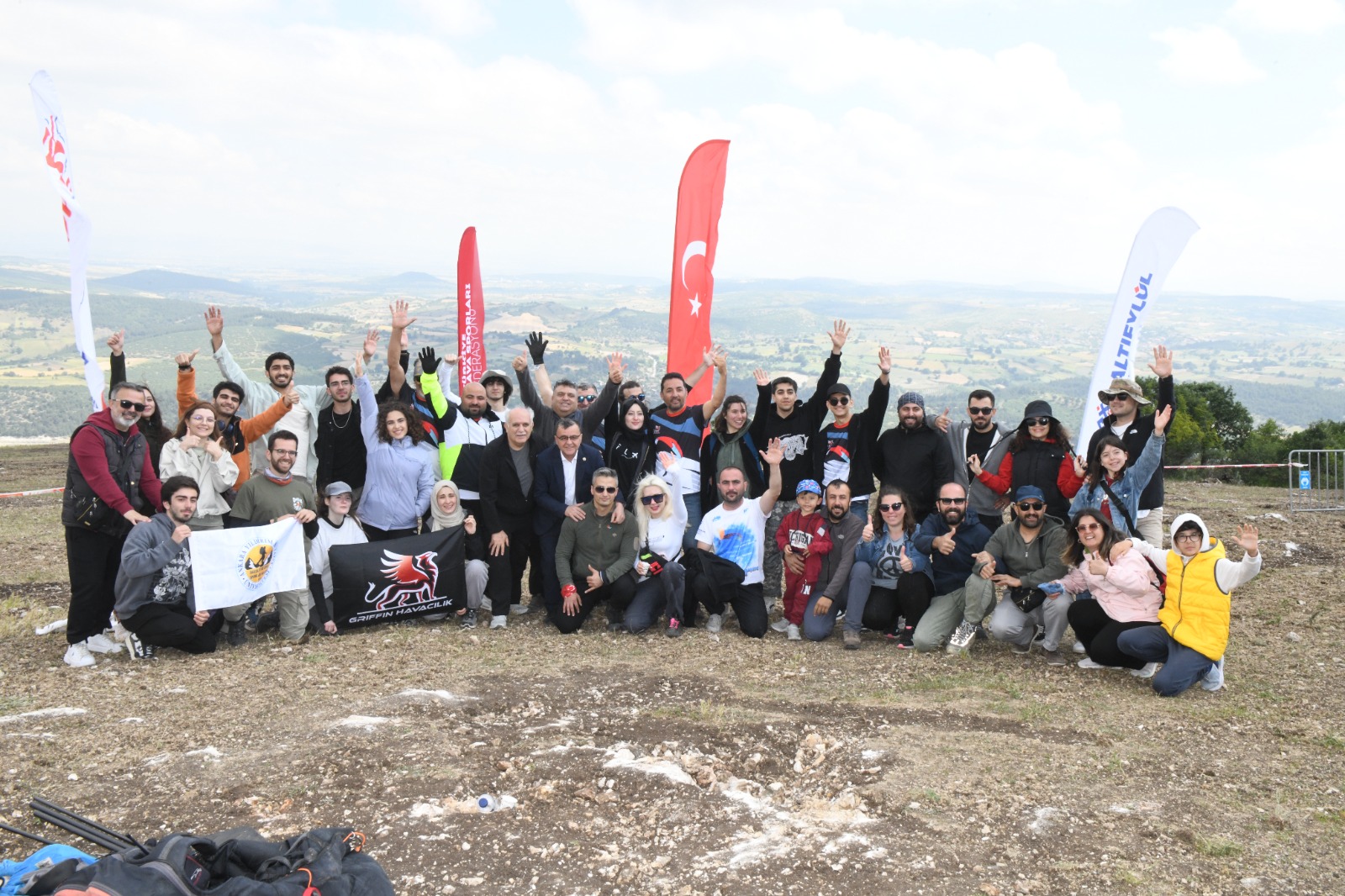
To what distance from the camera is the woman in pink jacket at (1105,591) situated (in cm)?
722

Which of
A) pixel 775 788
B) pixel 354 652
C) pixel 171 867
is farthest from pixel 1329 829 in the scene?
pixel 354 652

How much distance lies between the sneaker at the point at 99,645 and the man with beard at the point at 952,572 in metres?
6.80

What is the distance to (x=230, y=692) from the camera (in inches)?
265

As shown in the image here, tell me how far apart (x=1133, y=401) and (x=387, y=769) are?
6551 mm

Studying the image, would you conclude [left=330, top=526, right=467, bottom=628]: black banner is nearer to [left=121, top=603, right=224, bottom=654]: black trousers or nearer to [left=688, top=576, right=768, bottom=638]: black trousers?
[left=121, top=603, right=224, bottom=654]: black trousers

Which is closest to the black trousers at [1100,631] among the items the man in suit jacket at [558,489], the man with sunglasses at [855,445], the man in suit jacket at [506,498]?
the man with sunglasses at [855,445]

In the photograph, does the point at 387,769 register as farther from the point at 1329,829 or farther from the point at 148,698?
the point at 1329,829

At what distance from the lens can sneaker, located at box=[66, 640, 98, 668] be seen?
24.3 feet

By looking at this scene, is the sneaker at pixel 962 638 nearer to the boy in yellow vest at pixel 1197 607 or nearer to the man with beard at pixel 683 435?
the boy in yellow vest at pixel 1197 607

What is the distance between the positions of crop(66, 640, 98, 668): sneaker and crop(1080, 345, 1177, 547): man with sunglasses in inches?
330

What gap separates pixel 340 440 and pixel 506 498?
5.38 ft

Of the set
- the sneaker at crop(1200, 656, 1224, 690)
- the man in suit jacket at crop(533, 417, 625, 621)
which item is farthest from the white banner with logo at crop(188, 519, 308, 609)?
the sneaker at crop(1200, 656, 1224, 690)

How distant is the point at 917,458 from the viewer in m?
8.49

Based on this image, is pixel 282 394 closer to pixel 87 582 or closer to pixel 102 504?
pixel 102 504
